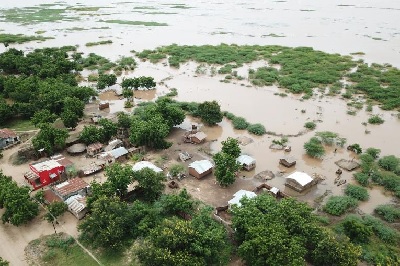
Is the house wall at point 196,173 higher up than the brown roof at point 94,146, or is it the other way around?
the brown roof at point 94,146

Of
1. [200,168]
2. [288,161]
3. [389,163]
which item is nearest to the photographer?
[200,168]

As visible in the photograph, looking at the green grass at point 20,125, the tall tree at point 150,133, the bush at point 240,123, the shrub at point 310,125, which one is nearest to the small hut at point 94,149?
the tall tree at point 150,133

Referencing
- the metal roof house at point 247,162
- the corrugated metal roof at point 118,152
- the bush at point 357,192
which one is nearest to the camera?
the bush at point 357,192

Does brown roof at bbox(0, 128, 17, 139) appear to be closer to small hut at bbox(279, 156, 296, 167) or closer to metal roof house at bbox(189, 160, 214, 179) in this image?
metal roof house at bbox(189, 160, 214, 179)

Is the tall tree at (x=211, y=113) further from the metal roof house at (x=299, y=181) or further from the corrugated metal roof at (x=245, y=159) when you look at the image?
the metal roof house at (x=299, y=181)

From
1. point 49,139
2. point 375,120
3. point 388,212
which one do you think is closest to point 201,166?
point 49,139

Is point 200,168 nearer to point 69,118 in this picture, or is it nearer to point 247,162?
point 247,162

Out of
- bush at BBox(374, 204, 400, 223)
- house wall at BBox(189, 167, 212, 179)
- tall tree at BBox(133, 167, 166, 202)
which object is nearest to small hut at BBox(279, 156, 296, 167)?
house wall at BBox(189, 167, 212, 179)
